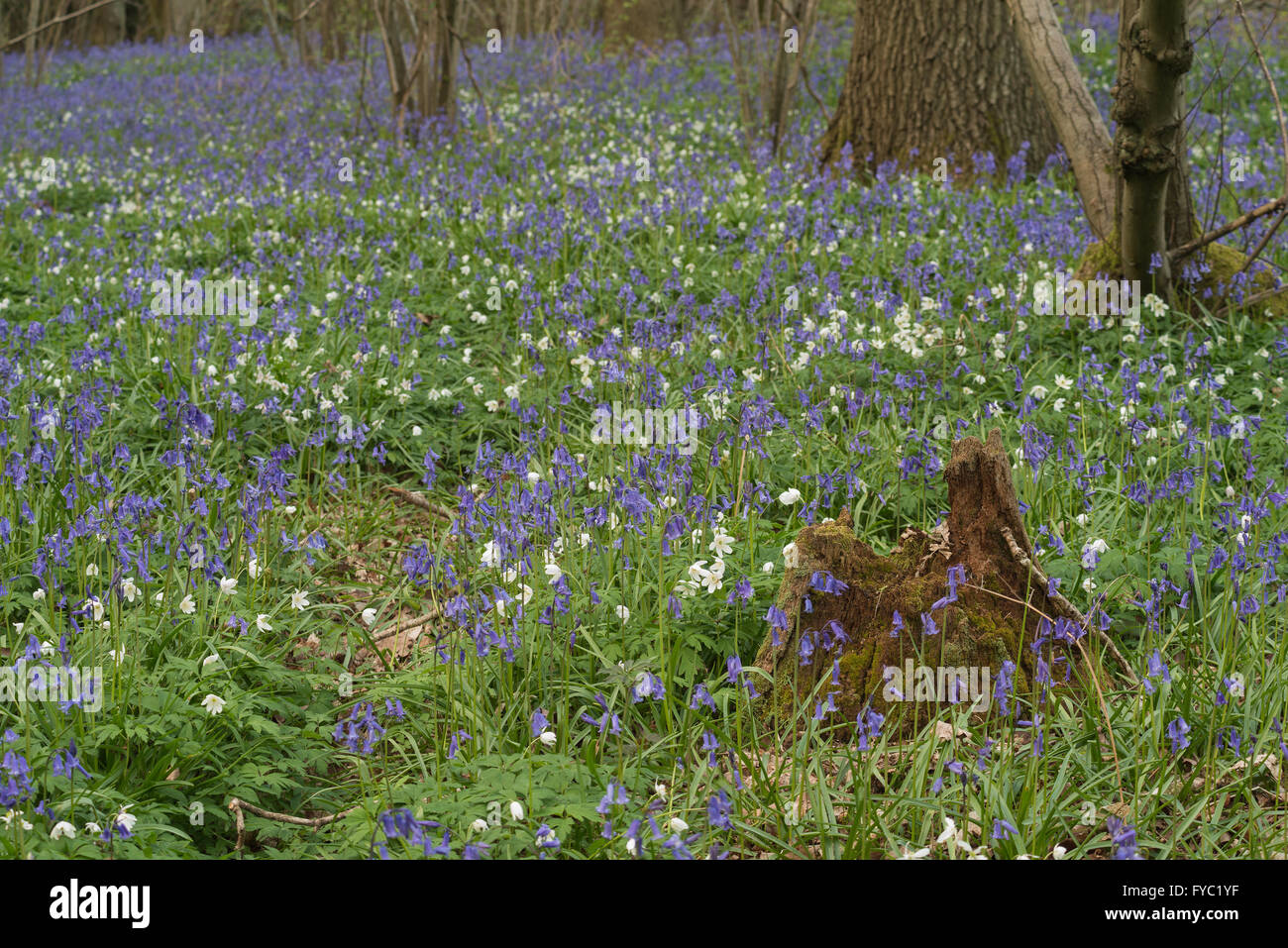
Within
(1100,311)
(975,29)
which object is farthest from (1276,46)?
(1100,311)

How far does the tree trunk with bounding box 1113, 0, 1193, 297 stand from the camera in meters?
5.39

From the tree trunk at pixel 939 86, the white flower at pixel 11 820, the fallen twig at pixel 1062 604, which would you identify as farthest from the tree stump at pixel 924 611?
the tree trunk at pixel 939 86

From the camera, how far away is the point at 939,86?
8.90m

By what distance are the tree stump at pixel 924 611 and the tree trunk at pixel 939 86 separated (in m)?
6.17

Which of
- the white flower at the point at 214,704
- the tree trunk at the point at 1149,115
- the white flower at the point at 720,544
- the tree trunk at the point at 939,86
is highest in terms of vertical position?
the tree trunk at the point at 939,86

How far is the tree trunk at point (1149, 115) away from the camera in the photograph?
212 inches

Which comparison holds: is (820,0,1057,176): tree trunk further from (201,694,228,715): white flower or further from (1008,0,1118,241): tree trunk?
(201,694,228,715): white flower

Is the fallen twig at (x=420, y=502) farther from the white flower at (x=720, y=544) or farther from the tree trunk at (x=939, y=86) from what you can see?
the tree trunk at (x=939, y=86)

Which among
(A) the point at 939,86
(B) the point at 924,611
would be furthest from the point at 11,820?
(A) the point at 939,86

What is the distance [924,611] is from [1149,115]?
3.47 meters

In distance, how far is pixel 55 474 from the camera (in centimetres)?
449

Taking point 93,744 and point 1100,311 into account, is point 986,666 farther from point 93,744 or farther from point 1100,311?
point 1100,311

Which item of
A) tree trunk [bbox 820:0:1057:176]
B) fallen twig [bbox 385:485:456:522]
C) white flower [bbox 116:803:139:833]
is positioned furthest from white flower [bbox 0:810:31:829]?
tree trunk [bbox 820:0:1057:176]

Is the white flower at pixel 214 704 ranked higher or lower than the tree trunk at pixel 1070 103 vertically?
lower
